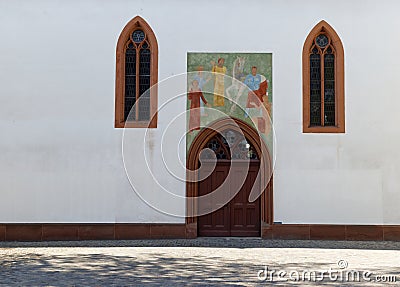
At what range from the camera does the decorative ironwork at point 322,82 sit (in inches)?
623

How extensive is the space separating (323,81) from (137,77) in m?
4.91

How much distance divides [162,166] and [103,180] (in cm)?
156

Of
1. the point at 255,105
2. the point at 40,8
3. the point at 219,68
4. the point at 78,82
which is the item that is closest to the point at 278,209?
the point at 255,105

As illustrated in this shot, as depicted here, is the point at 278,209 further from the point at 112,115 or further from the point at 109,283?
the point at 109,283

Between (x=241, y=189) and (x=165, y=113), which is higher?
(x=165, y=113)

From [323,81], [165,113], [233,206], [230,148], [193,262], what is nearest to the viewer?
[193,262]

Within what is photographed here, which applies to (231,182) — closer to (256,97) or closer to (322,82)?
(256,97)

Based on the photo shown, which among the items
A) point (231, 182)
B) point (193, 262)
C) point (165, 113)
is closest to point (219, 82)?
point (165, 113)

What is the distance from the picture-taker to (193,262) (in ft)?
38.8

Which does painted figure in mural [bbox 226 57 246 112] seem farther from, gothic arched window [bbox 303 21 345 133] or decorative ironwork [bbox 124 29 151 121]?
decorative ironwork [bbox 124 29 151 121]

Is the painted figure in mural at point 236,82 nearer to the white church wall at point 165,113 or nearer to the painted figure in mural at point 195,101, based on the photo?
the white church wall at point 165,113

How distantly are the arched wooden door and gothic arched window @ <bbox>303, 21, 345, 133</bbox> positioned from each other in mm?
1789

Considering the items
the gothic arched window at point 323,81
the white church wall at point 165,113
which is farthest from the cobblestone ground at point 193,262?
the gothic arched window at point 323,81

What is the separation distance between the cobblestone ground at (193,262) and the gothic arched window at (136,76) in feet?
10.6
